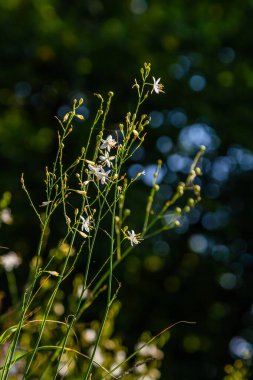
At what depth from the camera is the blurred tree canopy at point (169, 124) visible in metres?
8.43

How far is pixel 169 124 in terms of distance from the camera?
29.6ft

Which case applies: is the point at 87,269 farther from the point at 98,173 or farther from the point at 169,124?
the point at 169,124

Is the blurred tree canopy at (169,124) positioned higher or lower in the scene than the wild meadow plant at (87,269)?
lower

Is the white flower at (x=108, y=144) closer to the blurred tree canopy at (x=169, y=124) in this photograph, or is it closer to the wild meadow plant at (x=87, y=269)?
the wild meadow plant at (x=87, y=269)

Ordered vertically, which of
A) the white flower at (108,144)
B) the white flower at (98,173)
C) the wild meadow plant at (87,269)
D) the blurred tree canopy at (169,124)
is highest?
the white flower at (108,144)

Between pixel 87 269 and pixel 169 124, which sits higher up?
pixel 87 269

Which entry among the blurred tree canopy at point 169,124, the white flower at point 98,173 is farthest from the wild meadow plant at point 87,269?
the blurred tree canopy at point 169,124

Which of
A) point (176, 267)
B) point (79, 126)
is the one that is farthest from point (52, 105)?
point (176, 267)

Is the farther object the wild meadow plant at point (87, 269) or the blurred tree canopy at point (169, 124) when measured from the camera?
the blurred tree canopy at point (169, 124)

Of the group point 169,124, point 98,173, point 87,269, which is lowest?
point 169,124

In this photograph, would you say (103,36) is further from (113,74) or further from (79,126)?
(79,126)

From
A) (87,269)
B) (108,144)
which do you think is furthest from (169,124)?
(87,269)

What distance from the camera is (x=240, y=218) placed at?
9.73 meters

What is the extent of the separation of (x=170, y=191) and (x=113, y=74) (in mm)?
1587
